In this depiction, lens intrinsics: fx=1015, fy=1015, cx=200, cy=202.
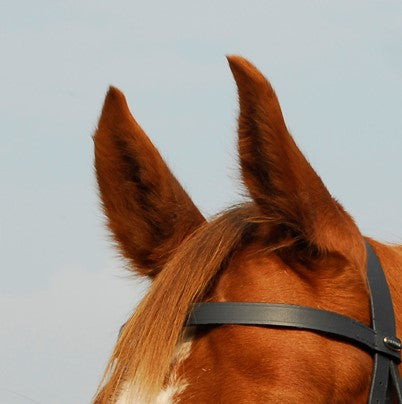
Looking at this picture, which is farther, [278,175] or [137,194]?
[137,194]

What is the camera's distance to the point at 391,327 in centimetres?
305

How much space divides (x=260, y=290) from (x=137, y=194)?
0.67 m

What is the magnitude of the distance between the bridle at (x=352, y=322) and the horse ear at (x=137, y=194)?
486 mm

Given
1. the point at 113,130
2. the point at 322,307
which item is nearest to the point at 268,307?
the point at 322,307

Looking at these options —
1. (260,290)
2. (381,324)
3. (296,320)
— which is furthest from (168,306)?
(381,324)

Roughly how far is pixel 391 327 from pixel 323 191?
18.1 inches

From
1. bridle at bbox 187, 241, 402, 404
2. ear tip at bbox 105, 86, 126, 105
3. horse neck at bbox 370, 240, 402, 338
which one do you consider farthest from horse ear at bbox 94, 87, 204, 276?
horse neck at bbox 370, 240, 402, 338

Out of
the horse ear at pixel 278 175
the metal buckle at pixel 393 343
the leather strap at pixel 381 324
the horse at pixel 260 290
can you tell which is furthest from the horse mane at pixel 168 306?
the metal buckle at pixel 393 343

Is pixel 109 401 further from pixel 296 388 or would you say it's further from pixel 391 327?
pixel 391 327

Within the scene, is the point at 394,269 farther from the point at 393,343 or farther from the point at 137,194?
the point at 137,194

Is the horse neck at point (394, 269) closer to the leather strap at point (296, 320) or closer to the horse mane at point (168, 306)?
the leather strap at point (296, 320)

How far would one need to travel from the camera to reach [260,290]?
3.05 m

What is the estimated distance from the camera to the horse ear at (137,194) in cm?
345

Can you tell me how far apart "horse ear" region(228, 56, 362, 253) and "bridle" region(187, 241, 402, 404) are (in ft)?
0.66
